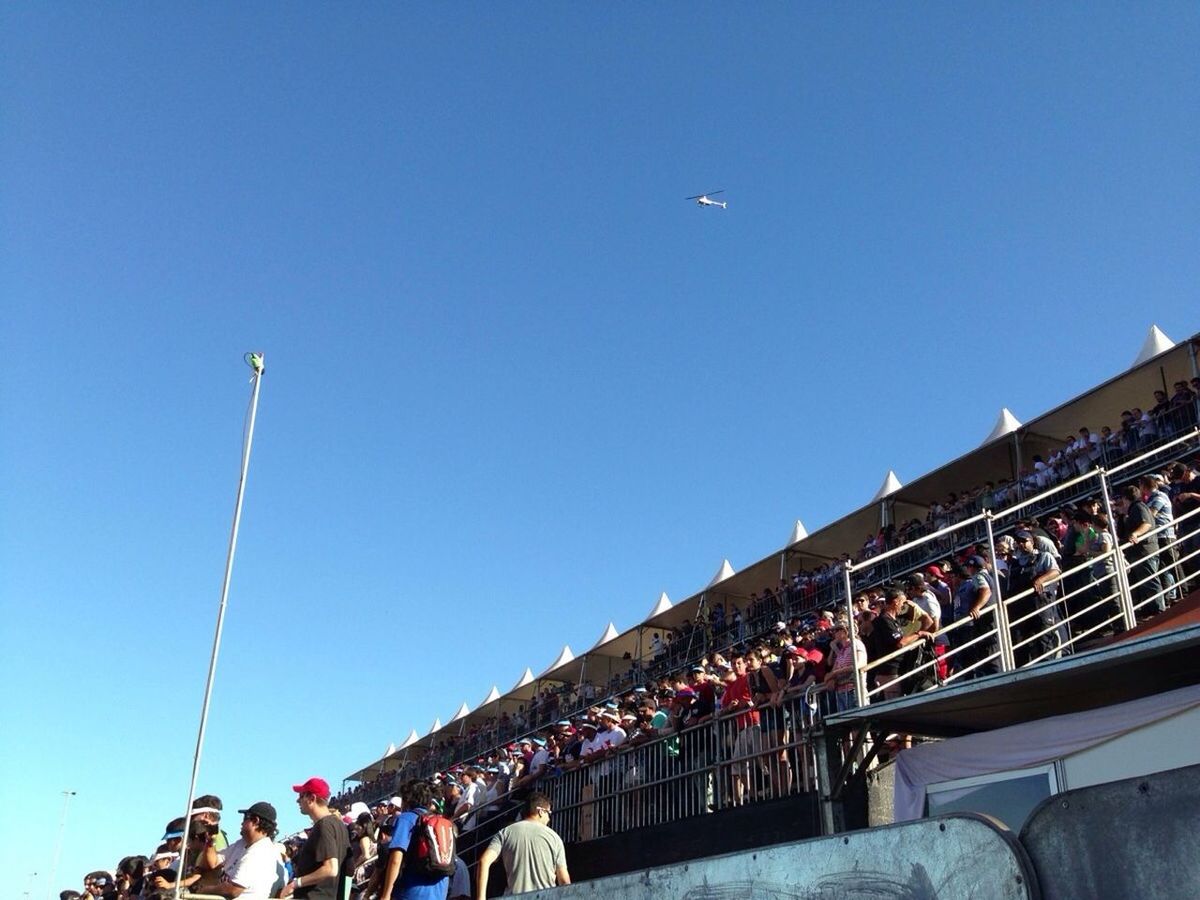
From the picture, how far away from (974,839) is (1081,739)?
218 inches

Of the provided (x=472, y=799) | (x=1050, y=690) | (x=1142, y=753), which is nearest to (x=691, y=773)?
(x=1050, y=690)

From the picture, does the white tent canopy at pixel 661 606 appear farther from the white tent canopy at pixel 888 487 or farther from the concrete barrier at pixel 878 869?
the concrete barrier at pixel 878 869

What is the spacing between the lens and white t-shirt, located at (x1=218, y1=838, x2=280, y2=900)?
6766 mm

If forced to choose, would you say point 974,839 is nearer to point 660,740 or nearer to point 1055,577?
point 1055,577

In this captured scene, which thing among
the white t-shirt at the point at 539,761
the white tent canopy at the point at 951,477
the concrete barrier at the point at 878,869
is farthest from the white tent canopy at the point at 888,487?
the concrete barrier at the point at 878,869

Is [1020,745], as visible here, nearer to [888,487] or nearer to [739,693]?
[739,693]

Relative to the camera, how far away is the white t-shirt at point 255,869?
6766 mm

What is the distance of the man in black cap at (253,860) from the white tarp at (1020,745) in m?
4.89

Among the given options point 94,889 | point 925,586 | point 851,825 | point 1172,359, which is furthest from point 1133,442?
point 94,889

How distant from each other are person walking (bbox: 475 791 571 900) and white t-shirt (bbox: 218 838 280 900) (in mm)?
1356

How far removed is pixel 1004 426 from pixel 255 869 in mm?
18828

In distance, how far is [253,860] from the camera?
685 cm

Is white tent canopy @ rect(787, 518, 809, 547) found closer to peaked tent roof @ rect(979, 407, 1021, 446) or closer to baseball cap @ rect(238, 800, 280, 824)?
peaked tent roof @ rect(979, 407, 1021, 446)

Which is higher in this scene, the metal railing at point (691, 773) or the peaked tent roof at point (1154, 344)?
the peaked tent roof at point (1154, 344)
